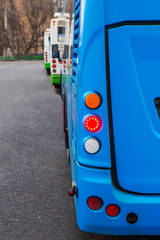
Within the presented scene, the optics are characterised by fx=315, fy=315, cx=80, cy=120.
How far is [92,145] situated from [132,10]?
3.17 ft

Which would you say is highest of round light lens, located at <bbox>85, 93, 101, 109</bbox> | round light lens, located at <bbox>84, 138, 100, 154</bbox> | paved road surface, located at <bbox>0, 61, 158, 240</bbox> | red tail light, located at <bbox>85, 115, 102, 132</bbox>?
round light lens, located at <bbox>85, 93, 101, 109</bbox>

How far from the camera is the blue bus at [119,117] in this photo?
2.14 metres

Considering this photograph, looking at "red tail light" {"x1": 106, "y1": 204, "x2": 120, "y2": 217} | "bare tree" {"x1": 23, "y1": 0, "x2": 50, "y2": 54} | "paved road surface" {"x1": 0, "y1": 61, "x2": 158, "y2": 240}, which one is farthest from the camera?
"bare tree" {"x1": 23, "y1": 0, "x2": 50, "y2": 54}

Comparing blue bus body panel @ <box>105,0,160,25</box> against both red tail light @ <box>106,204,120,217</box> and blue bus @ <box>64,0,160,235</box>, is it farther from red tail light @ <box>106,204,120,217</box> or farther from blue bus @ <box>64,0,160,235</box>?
red tail light @ <box>106,204,120,217</box>

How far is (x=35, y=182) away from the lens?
431 centimetres

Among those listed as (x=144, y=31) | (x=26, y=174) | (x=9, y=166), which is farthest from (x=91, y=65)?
(x=9, y=166)

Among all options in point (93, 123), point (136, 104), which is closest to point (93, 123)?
point (93, 123)

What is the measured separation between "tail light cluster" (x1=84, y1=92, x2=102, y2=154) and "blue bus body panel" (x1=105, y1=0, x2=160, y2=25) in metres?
0.53

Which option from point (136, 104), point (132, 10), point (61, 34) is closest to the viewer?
point (132, 10)

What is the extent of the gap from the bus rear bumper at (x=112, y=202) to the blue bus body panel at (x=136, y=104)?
81 millimetres

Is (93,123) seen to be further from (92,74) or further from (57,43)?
(57,43)

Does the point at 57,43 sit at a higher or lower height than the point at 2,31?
lower

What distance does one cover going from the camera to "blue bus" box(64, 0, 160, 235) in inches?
84.2

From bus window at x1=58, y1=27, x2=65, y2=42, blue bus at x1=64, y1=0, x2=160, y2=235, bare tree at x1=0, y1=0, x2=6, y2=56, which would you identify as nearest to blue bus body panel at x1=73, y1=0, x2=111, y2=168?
blue bus at x1=64, y1=0, x2=160, y2=235
